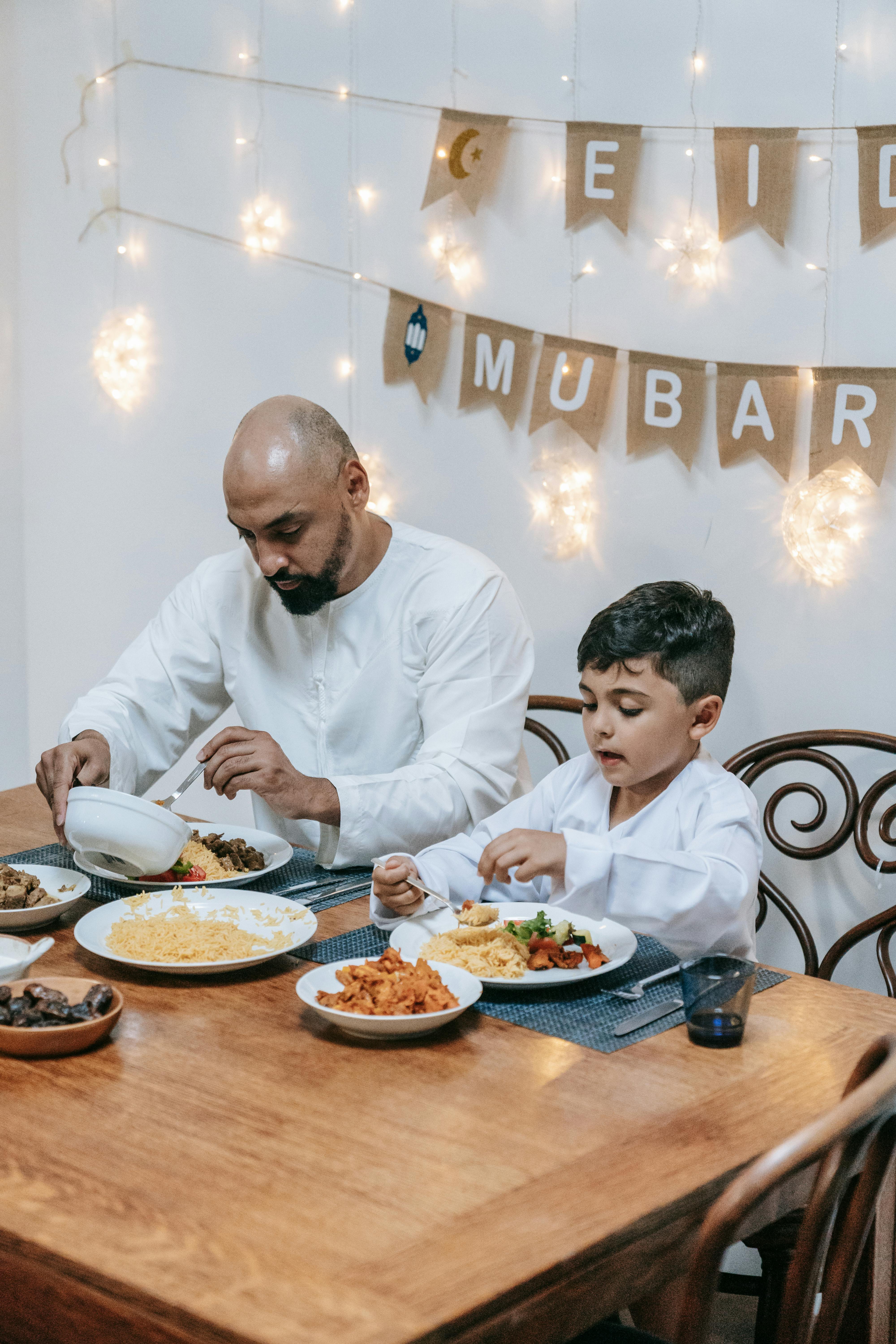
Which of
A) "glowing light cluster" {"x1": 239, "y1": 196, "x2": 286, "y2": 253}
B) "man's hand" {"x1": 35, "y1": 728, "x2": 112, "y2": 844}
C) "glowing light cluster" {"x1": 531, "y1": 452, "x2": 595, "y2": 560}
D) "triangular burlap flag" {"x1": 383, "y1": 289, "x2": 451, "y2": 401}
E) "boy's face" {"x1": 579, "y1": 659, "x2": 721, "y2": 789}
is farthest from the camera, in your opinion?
"glowing light cluster" {"x1": 239, "y1": 196, "x2": 286, "y2": 253}

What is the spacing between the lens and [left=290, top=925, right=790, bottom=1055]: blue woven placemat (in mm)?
1263

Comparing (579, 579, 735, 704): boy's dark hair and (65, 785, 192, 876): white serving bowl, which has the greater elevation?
(579, 579, 735, 704): boy's dark hair

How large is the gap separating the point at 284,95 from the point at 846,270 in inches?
60.6

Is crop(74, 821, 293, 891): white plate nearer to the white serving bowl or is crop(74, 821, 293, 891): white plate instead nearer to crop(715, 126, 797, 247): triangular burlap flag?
the white serving bowl

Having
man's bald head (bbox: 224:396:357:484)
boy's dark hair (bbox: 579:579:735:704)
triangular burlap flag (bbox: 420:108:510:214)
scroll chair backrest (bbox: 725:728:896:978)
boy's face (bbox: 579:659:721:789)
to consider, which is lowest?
scroll chair backrest (bbox: 725:728:896:978)

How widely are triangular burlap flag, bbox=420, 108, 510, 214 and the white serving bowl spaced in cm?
172

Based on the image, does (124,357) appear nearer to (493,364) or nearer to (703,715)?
(493,364)

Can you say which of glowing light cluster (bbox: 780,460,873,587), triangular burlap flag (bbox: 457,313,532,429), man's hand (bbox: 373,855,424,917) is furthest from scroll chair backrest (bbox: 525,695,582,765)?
man's hand (bbox: 373,855,424,917)

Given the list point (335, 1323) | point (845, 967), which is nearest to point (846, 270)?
point (845, 967)

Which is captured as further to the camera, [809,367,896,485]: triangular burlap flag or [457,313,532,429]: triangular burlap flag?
[457,313,532,429]: triangular burlap flag

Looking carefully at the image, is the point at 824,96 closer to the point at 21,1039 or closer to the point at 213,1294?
the point at 21,1039

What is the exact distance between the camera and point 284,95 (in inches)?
121

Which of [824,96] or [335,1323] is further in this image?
[824,96]

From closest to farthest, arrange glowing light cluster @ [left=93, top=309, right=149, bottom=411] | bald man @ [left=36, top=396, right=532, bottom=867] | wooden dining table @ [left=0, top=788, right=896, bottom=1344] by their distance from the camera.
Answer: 1. wooden dining table @ [left=0, top=788, right=896, bottom=1344]
2. bald man @ [left=36, top=396, right=532, bottom=867]
3. glowing light cluster @ [left=93, top=309, right=149, bottom=411]
